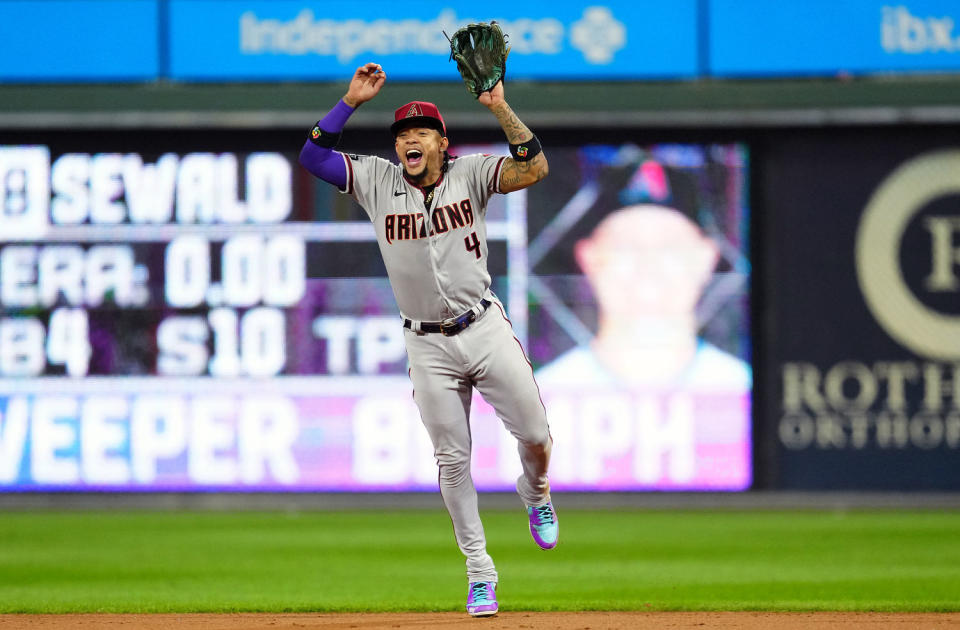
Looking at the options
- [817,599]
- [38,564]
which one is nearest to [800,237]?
[817,599]

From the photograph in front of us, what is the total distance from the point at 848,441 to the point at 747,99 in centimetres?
291

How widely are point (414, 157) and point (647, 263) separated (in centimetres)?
605

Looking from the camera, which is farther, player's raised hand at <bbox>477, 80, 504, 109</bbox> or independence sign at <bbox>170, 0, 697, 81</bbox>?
independence sign at <bbox>170, 0, 697, 81</bbox>

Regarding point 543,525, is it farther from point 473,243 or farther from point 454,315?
point 473,243

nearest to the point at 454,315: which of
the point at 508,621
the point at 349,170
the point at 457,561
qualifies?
the point at 349,170

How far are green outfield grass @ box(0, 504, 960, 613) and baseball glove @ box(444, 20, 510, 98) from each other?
2555 millimetres

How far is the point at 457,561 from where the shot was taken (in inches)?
373

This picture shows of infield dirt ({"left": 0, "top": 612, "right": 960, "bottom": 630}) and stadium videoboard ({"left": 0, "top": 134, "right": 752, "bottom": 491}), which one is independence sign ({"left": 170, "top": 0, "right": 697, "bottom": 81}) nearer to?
stadium videoboard ({"left": 0, "top": 134, "right": 752, "bottom": 491})

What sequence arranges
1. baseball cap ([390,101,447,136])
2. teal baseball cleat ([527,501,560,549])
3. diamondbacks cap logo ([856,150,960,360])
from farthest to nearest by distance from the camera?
diamondbacks cap logo ([856,150,960,360]) → teal baseball cleat ([527,501,560,549]) → baseball cap ([390,101,447,136])

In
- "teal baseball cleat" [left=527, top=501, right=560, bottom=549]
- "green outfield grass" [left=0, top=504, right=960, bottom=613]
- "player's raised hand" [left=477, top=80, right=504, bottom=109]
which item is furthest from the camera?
"green outfield grass" [left=0, top=504, right=960, bottom=613]

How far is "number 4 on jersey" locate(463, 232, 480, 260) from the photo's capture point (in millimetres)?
6664

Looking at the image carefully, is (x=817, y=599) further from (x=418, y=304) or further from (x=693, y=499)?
(x=693, y=499)

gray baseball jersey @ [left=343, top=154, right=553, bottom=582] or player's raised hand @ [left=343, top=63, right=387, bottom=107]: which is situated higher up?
player's raised hand @ [left=343, top=63, right=387, bottom=107]

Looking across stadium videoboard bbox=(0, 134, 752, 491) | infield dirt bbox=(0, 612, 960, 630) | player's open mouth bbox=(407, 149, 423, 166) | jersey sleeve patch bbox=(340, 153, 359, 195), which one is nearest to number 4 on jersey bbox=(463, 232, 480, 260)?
player's open mouth bbox=(407, 149, 423, 166)
